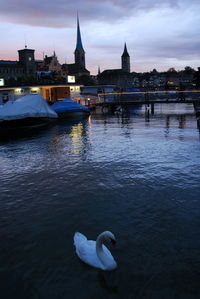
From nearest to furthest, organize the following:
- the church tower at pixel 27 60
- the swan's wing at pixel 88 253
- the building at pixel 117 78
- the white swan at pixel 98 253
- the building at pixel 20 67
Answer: the white swan at pixel 98 253 < the swan's wing at pixel 88 253 < the building at pixel 20 67 < the church tower at pixel 27 60 < the building at pixel 117 78

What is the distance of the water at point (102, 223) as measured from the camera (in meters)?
7.60

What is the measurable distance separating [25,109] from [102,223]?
116 feet

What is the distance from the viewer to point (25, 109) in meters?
42.4

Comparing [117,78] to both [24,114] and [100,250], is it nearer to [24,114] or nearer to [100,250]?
[24,114]

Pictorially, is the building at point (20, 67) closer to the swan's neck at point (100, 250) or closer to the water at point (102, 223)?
the water at point (102, 223)

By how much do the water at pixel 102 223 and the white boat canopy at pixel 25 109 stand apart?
21.3 meters

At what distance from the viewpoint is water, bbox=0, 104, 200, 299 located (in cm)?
760

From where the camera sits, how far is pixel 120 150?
24531mm

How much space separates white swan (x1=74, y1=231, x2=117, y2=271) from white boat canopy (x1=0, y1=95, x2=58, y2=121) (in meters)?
35.9

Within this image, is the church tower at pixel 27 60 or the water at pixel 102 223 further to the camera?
the church tower at pixel 27 60

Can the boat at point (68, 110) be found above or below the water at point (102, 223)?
above

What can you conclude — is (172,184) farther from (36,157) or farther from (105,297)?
(36,157)

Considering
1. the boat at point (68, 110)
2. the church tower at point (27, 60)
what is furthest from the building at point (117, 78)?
the boat at point (68, 110)

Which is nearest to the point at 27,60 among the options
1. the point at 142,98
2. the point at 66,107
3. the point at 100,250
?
the point at 142,98
